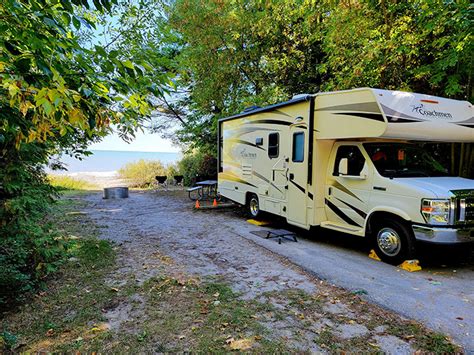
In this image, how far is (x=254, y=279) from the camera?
14.9ft

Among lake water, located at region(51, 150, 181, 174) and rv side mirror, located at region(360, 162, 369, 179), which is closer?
rv side mirror, located at region(360, 162, 369, 179)

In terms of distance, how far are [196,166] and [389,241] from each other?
13.4m

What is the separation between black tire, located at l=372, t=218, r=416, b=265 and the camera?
4.91 meters

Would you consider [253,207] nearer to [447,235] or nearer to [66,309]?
[447,235]

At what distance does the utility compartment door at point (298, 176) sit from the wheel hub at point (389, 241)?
1.57 m

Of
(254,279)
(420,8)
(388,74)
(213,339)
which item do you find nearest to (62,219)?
(254,279)

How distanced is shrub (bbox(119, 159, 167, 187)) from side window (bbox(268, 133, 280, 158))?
1309 cm

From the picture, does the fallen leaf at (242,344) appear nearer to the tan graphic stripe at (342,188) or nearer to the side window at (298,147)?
the tan graphic stripe at (342,188)

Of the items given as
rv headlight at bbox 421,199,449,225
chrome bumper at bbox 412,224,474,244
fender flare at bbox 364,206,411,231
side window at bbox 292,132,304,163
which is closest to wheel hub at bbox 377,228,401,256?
fender flare at bbox 364,206,411,231

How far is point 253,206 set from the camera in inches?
348

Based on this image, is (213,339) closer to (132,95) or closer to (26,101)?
(132,95)

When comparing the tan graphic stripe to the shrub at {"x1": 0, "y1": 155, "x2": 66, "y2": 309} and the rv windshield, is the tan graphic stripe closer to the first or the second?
the rv windshield

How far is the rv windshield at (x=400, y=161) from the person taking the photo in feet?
17.9

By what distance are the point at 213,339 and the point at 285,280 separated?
174cm
